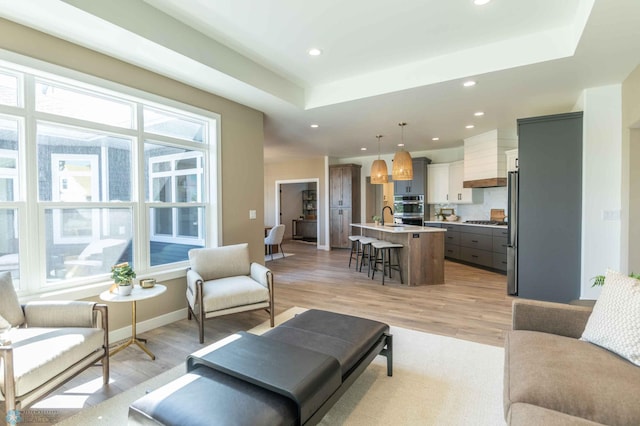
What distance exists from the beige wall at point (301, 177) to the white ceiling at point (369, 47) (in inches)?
174

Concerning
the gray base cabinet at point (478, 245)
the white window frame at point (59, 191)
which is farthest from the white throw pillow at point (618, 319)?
the gray base cabinet at point (478, 245)

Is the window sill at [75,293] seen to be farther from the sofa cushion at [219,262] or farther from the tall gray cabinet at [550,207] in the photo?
the tall gray cabinet at [550,207]

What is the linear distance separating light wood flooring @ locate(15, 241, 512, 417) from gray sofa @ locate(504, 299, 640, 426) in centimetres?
124

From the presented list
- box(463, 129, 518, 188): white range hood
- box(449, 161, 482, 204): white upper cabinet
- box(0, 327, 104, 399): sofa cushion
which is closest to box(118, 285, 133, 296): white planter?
box(0, 327, 104, 399): sofa cushion

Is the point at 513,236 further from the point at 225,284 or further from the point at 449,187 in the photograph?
the point at 225,284

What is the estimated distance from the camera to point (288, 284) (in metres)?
5.05

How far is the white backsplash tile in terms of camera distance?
261 inches

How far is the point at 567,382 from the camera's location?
4.50ft

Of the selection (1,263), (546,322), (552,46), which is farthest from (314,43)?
(1,263)

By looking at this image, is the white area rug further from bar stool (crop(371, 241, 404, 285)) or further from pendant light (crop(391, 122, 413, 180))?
pendant light (crop(391, 122, 413, 180))

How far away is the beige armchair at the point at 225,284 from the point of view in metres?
2.87

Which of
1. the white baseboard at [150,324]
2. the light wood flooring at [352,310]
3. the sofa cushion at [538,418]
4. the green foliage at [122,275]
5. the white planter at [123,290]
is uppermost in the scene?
the green foliage at [122,275]

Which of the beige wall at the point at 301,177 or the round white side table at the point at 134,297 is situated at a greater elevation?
the beige wall at the point at 301,177

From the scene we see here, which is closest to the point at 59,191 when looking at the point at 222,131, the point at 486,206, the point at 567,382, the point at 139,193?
the point at 139,193
